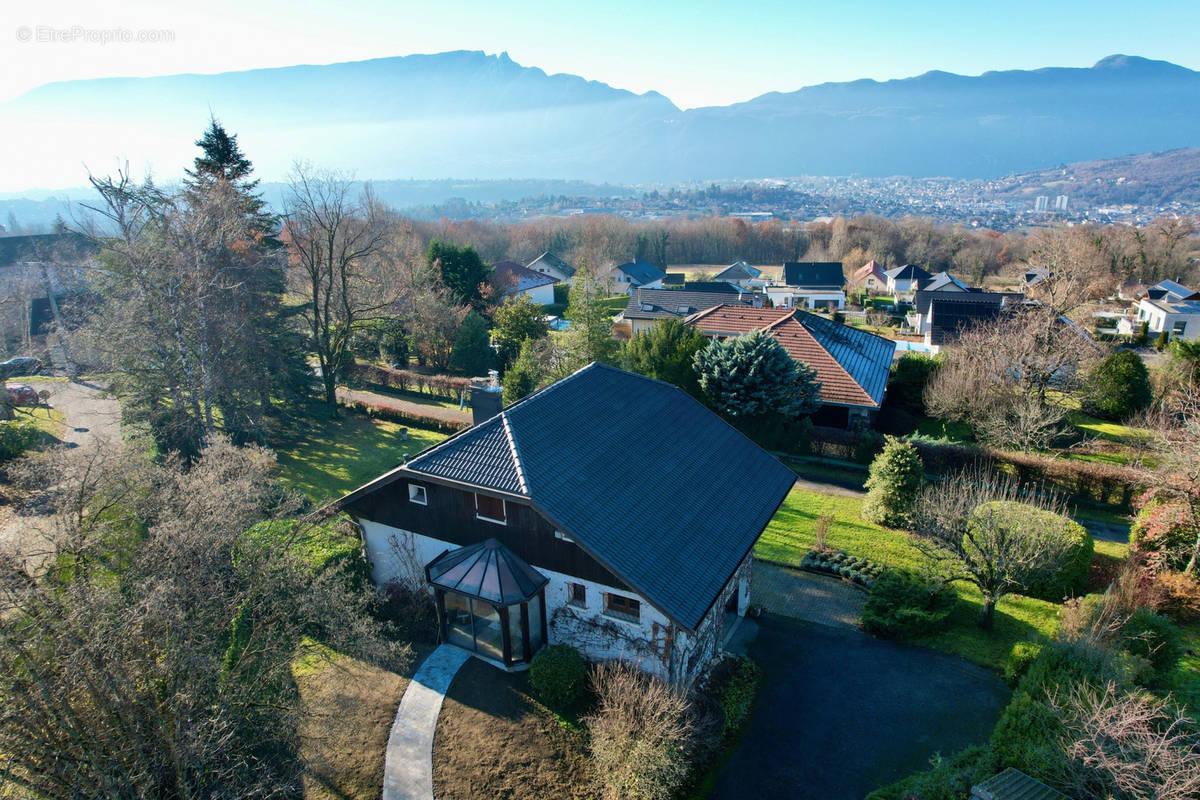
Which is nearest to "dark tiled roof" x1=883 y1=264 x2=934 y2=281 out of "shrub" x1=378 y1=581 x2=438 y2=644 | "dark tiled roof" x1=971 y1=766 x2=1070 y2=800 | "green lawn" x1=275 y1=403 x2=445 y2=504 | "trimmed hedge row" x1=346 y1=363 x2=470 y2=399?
"trimmed hedge row" x1=346 y1=363 x2=470 y2=399

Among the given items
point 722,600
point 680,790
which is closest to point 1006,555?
point 722,600

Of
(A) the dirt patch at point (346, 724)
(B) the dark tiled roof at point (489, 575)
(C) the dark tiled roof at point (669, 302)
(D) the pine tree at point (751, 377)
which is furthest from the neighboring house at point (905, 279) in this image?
(A) the dirt patch at point (346, 724)

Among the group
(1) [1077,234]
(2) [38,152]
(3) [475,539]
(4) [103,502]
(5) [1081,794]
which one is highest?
(2) [38,152]

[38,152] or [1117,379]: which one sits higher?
[38,152]

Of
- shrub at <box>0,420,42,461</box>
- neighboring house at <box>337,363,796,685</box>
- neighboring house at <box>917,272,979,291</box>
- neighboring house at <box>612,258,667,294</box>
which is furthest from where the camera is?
neighboring house at <box>612,258,667,294</box>

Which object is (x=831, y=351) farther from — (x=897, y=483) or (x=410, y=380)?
(x=410, y=380)

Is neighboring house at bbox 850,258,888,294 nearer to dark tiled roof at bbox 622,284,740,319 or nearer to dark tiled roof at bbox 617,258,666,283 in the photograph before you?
dark tiled roof at bbox 617,258,666,283

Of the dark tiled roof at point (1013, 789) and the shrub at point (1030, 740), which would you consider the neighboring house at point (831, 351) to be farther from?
the dark tiled roof at point (1013, 789)

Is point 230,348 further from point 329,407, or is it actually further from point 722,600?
point 722,600
